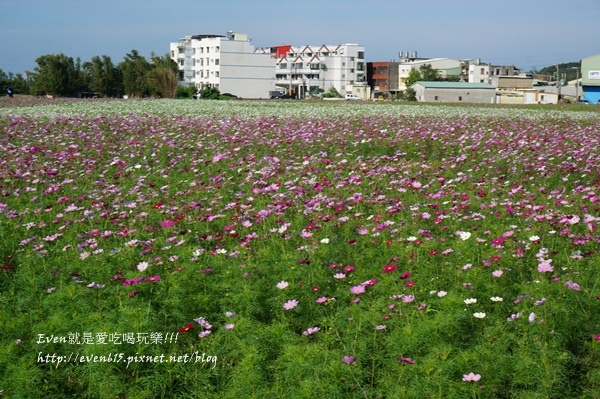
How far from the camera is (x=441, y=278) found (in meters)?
4.08

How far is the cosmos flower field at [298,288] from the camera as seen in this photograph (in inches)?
121

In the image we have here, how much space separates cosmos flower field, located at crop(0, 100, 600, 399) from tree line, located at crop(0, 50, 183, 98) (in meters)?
43.4

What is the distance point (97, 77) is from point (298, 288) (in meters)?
55.1

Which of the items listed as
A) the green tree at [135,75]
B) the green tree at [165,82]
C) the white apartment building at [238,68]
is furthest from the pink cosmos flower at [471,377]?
the white apartment building at [238,68]

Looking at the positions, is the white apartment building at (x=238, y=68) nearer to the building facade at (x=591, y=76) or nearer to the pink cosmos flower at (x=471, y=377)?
the building facade at (x=591, y=76)

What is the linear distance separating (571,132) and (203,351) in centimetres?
1126

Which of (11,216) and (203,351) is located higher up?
(11,216)

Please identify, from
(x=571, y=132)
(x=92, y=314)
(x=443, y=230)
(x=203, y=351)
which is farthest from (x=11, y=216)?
(x=571, y=132)

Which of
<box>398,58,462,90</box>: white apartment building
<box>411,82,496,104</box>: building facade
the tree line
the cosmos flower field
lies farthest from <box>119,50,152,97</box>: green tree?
<box>398,58,462,90</box>: white apartment building

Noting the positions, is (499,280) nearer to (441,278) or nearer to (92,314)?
(441,278)

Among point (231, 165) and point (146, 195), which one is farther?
point (231, 165)

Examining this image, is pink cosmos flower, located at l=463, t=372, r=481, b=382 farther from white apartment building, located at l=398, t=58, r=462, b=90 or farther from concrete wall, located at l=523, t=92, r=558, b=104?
white apartment building, located at l=398, t=58, r=462, b=90

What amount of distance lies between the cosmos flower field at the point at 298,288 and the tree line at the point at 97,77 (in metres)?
43.4

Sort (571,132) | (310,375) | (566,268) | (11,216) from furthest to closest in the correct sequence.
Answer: (571,132)
(11,216)
(566,268)
(310,375)
